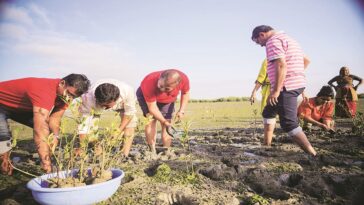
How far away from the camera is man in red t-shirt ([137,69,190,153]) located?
3914 millimetres

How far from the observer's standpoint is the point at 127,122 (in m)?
4.03

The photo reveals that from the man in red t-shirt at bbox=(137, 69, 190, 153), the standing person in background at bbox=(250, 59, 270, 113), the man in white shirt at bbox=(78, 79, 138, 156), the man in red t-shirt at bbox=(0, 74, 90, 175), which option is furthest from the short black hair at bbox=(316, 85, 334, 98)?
the man in red t-shirt at bbox=(0, 74, 90, 175)

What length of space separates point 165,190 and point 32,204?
1.19 m

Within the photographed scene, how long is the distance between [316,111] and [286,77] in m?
3.04

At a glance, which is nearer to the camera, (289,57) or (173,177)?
(173,177)

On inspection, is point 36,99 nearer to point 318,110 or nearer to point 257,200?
point 257,200

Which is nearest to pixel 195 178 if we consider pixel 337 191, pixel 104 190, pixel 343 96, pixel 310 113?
pixel 104 190

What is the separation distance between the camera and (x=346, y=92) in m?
7.14

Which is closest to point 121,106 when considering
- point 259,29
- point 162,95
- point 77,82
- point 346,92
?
point 162,95

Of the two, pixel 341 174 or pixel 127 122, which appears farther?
pixel 127 122

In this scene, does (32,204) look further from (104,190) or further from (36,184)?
(104,190)

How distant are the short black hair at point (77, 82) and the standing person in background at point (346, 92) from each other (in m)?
6.73

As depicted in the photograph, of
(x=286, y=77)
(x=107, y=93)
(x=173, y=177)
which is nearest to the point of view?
(x=173, y=177)

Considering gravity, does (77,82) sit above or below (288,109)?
above
